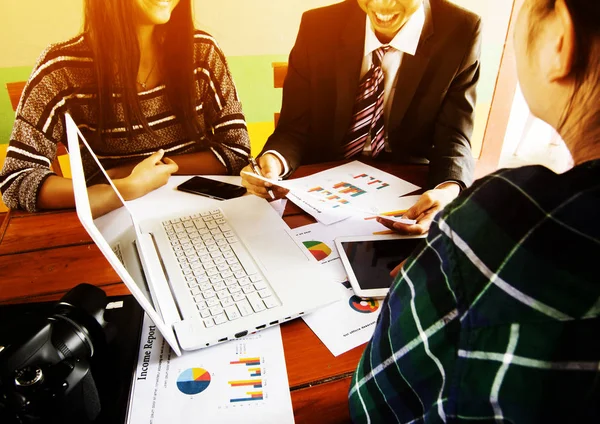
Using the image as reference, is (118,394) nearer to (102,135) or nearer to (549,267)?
(549,267)

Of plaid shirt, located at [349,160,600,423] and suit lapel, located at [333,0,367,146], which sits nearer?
plaid shirt, located at [349,160,600,423]

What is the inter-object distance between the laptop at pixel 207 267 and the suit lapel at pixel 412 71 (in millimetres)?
638

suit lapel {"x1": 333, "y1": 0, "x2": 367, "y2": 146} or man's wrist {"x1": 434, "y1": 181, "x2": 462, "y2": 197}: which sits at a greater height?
suit lapel {"x1": 333, "y1": 0, "x2": 367, "y2": 146}

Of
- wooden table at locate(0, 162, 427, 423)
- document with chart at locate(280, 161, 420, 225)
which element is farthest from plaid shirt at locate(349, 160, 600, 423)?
document with chart at locate(280, 161, 420, 225)

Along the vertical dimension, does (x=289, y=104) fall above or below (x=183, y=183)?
above

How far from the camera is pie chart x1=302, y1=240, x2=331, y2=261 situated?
0.71 metres

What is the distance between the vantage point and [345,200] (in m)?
→ 0.91

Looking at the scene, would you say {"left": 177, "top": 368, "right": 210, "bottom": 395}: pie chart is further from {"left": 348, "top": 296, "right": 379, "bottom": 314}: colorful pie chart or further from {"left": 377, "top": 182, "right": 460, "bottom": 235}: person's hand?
{"left": 377, "top": 182, "right": 460, "bottom": 235}: person's hand

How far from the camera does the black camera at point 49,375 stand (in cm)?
36

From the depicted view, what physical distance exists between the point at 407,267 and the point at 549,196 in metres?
0.14

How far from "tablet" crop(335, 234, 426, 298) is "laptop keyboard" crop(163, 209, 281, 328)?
0.47 feet

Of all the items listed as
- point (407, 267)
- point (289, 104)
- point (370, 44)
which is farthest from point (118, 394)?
point (370, 44)

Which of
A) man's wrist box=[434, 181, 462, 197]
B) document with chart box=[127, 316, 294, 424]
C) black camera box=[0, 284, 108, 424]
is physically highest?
black camera box=[0, 284, 108, 424]

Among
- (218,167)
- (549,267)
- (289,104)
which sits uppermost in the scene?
(549,267)
